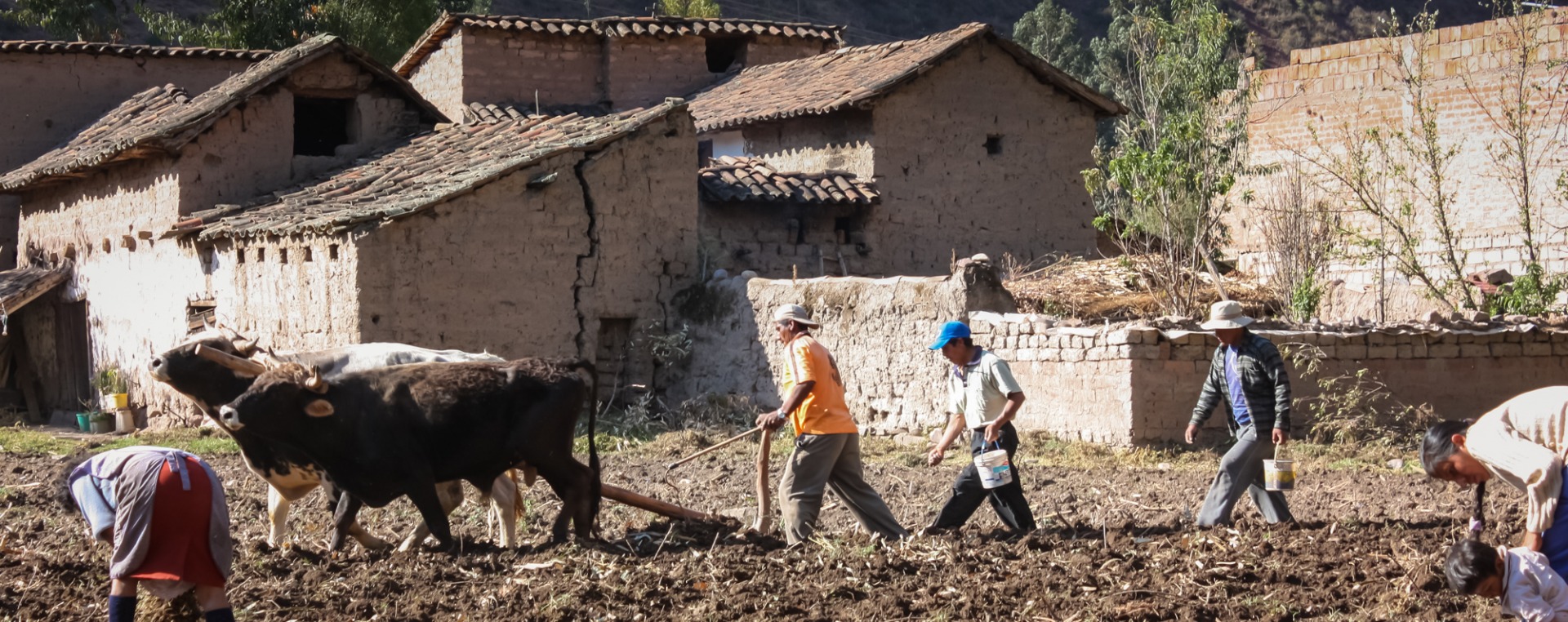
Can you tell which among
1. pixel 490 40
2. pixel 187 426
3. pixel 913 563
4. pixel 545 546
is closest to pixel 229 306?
pixel 187 426

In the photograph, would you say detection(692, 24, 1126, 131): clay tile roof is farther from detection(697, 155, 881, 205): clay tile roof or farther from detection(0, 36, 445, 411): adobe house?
detection(0, 36, 445, 411): adobe house

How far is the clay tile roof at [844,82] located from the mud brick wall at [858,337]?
3.87 metres

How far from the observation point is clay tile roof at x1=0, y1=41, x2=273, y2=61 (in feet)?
73.2

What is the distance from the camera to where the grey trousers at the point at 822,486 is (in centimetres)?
904

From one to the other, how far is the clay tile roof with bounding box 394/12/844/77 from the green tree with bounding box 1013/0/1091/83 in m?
20.4

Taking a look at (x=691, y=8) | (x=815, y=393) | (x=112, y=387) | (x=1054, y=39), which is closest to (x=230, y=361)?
(x=815, y=393)

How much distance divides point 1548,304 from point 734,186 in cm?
877

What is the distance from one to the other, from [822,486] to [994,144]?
497 inches

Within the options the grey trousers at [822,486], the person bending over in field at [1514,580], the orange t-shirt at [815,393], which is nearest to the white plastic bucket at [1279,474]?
the grey trousers at [822,486]

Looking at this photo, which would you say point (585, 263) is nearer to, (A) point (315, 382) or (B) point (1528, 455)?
(A) point (315, 382)

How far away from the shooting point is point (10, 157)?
893 inches

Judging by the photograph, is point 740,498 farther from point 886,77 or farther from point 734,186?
point 886,77

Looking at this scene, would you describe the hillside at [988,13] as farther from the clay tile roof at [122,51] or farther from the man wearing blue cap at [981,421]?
the man wearing blue cap at [981,421]

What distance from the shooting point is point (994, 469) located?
8992mm
